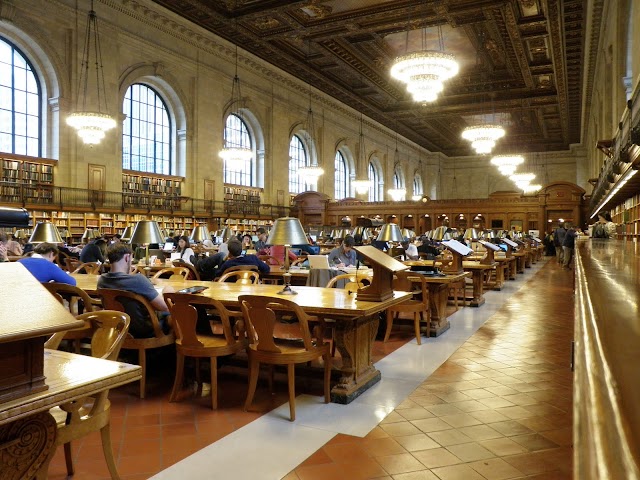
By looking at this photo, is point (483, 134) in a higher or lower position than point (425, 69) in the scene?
lower

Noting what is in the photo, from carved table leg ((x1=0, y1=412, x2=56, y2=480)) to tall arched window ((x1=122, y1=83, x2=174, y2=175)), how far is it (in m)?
15.8

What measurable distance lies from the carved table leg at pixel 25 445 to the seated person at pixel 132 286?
2.28m

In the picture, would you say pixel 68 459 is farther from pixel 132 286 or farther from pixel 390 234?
pixel 390 234

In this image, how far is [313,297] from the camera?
436 centimetres

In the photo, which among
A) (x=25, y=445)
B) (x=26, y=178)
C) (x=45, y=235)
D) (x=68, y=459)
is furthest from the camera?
(x=26, y=178)

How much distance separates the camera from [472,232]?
37.4ft

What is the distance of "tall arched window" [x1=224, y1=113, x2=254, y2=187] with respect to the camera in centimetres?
2039

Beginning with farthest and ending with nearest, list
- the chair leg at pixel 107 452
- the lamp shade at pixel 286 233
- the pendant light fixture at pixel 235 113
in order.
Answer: the pendant light fixture at pixel 235 113 < the lamp shade at pixel 286 233 < the chair leg at pixel 107 452

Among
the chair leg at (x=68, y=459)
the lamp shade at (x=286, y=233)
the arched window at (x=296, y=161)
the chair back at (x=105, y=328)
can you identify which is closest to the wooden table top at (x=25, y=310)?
the chair back at (x=105, y=328)

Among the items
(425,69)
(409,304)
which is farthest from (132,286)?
(425,69)

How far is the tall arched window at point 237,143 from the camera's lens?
66.9ft

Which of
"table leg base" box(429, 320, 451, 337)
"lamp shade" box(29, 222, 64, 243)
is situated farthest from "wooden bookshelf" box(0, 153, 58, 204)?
"table leg base" box(429, 320, 451, 337)

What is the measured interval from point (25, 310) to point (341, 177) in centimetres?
2723

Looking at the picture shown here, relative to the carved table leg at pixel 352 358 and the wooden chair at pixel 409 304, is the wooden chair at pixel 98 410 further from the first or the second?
the wooden chair at pixel 409 304
